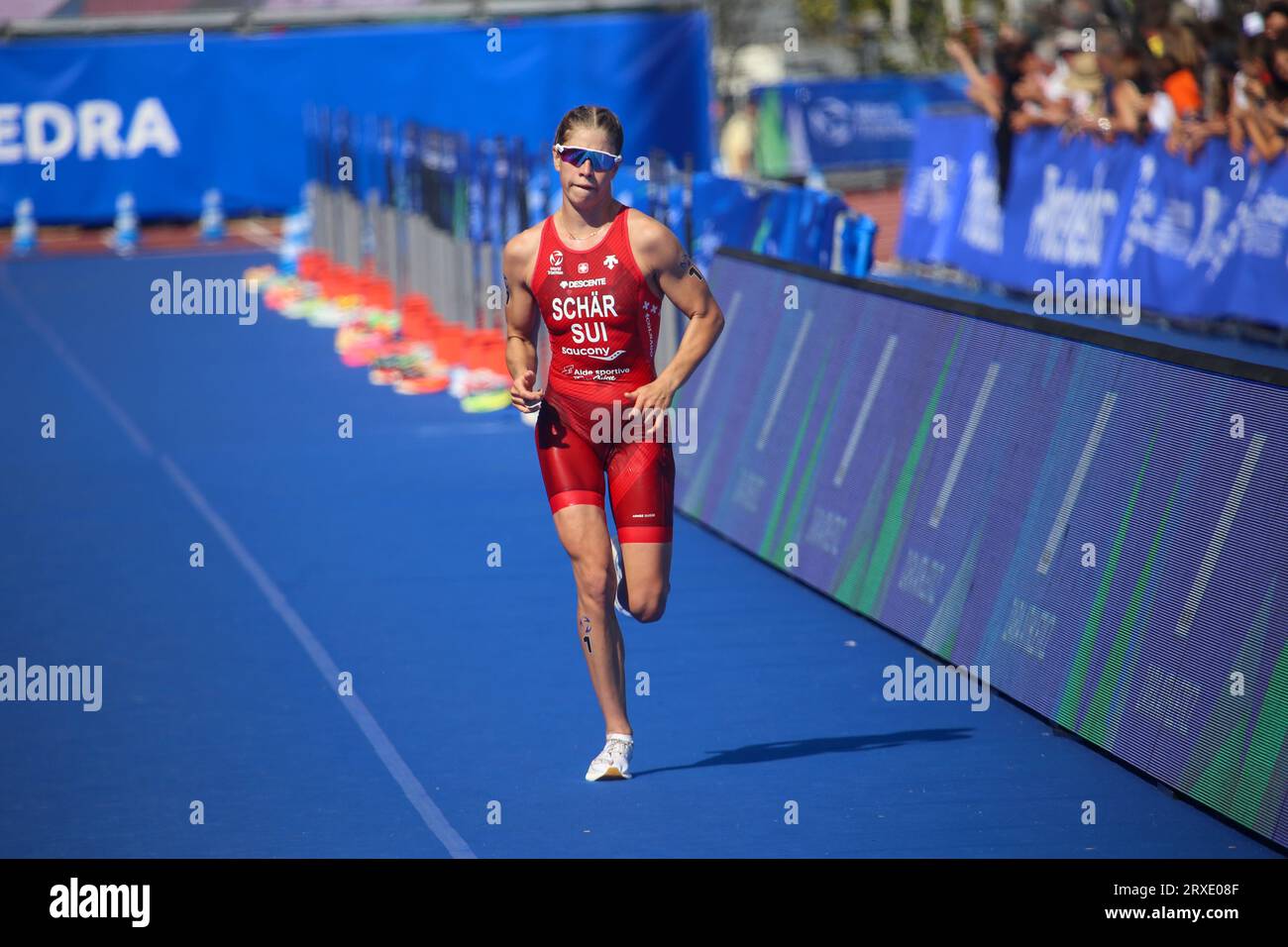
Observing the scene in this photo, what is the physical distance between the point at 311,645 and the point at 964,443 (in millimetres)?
A: 3231

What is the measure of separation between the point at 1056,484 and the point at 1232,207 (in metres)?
10.1

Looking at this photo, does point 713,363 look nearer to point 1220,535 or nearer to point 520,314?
point 520,314

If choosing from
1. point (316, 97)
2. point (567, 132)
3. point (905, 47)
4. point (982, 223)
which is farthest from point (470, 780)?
point (905, 47)

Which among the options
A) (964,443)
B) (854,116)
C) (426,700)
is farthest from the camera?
(854,116)

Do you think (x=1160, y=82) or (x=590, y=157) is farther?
(x=1160, y=82)

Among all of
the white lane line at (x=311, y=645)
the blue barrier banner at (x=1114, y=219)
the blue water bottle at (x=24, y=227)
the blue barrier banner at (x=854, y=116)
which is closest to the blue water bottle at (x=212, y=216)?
the blue water bottle at (x=24, y=227)

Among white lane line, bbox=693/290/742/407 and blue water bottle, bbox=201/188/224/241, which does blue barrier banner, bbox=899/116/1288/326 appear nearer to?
white lane line, bbox=693/290/742/407

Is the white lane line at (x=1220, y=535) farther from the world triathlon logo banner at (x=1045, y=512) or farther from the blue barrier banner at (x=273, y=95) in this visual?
the blue barrier banner at (x=273, y=95)

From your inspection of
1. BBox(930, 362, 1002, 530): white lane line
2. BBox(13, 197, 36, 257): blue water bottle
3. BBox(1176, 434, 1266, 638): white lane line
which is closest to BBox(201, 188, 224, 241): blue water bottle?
BBox(13, 197, 36, 257): blue water bottle

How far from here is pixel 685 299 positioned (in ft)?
24.3

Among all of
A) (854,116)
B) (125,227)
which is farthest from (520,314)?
(854,116)

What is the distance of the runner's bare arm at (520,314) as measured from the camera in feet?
23.9

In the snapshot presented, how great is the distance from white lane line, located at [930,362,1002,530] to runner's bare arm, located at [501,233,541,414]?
2.52 metres

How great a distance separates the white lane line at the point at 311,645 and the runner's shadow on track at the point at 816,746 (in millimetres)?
965
